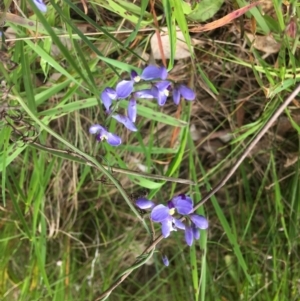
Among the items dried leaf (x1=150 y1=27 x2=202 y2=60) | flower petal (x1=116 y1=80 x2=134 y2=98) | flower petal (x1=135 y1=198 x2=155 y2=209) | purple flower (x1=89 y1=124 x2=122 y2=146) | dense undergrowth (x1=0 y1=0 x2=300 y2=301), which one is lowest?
dense undergrowth (x1=0 y1=0 x2=300 y2=301)

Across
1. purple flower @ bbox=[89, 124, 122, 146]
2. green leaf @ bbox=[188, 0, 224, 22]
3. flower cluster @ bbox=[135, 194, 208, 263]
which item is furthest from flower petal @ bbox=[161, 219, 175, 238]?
green leaf @ bbox=[188, 0, 224, 22]

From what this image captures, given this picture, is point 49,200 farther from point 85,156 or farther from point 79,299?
point 85,156

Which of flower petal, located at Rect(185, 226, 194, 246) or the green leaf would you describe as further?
the green leaf

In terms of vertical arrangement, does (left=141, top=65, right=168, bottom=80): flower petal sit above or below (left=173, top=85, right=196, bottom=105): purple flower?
above

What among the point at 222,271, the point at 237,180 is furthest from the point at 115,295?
the point at 237,180

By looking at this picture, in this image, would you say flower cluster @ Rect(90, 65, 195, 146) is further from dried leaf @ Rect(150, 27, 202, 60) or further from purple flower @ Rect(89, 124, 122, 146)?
dried leaf @ Rect(150, 27, 202, 60)

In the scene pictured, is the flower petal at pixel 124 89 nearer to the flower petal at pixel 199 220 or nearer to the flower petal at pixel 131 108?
the flower petal at pixel 131 108

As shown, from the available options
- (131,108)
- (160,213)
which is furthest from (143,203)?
(131,108)

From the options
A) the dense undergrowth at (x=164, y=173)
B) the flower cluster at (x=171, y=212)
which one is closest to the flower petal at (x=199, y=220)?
the flower cluster at (x=171, y=212)
